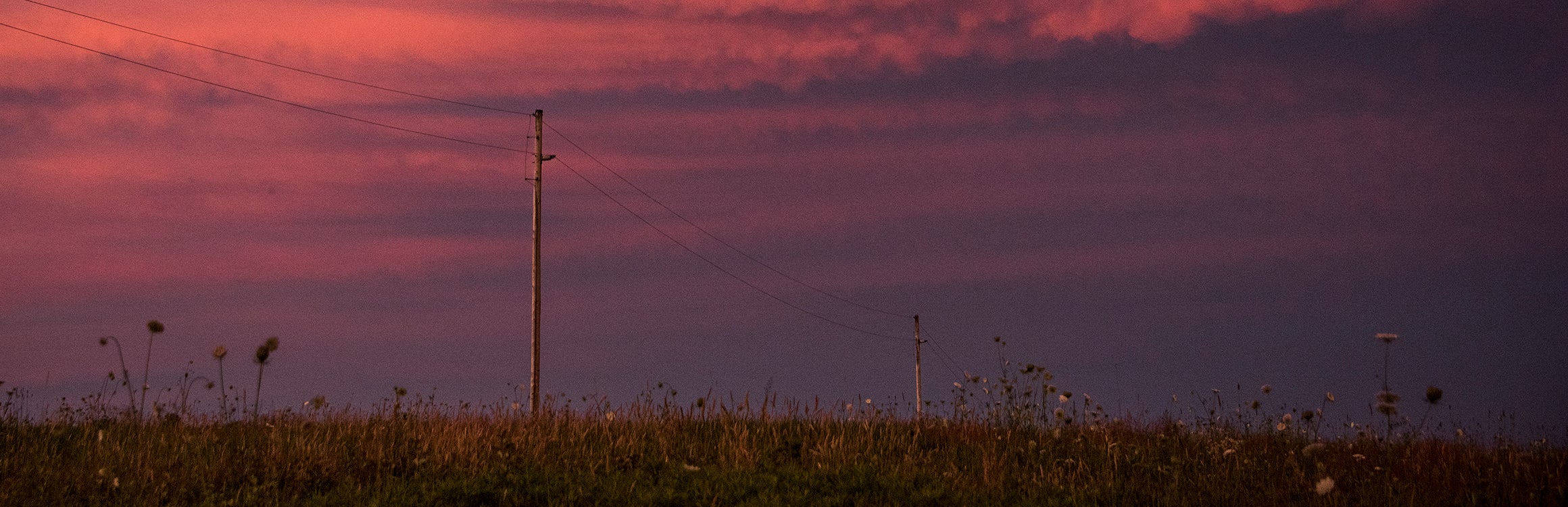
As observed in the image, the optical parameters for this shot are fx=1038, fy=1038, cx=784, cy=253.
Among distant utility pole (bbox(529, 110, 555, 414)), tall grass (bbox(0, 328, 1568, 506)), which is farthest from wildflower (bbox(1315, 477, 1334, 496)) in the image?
distant utility pole (bbox(529, 110, 555, 414))

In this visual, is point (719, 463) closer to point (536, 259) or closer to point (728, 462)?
point (728, 462)

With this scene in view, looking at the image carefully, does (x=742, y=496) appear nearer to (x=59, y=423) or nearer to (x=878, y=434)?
(x=878, y=434)

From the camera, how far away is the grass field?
10094 mm

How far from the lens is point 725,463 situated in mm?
11211

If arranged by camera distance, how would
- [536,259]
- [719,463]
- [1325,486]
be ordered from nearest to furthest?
[1325,486] < [719,463] < [536,259]

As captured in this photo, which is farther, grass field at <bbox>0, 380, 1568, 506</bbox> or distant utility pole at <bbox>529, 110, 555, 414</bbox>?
distant utility pole at <bbox>529, 110, 555, 414</bbox>

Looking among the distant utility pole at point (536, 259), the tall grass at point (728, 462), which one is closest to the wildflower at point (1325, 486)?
the tall grass at point (728, 462)

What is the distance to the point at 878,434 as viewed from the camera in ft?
45.9

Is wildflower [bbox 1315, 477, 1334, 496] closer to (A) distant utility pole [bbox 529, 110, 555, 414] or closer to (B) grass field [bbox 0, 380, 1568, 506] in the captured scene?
(B) grass field [bbox 0, 380, 1568, 506]

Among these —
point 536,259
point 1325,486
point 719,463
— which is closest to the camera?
point 1325,486

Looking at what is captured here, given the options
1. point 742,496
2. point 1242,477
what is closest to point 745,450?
point 742,496

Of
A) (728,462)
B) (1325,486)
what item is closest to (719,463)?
(728,462)

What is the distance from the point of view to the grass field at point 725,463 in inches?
397

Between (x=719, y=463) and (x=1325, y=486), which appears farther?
(x=719, y=463)
